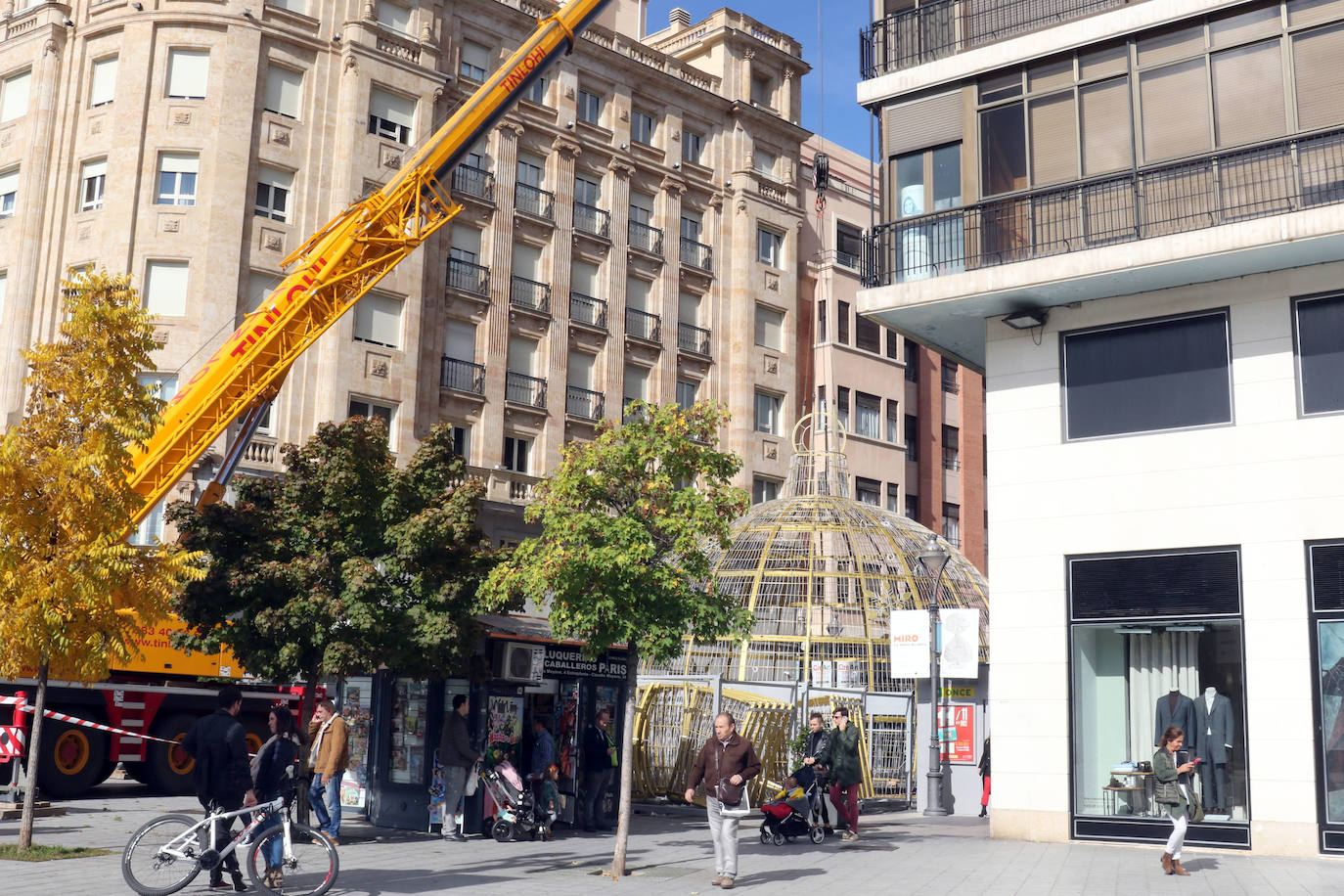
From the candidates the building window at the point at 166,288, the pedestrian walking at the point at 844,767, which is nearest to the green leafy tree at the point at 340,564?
A: the pedestrian walking at the point at 844,767

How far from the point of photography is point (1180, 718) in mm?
16234

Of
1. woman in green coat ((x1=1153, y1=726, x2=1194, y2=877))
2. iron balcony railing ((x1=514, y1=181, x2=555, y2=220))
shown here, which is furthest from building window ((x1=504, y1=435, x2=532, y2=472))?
woman in green coat ((x1=1153, y1=726, x2=1194, y2=877))

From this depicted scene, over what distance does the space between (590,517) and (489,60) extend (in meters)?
30.4

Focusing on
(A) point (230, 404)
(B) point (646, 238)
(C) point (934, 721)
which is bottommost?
(C) point (934, 721)

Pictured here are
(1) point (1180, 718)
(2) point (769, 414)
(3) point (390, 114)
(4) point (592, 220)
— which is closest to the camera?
(1) point (1180, 718)

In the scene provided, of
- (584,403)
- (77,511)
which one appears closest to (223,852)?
(77,511)

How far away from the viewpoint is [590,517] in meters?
14.1

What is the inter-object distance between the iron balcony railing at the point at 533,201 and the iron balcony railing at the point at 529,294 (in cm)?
214

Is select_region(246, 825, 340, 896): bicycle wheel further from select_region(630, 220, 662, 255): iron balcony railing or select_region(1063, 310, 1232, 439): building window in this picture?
select_region(630, 220, 662, 255): iron balcony railing

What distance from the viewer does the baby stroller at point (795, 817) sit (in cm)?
1723

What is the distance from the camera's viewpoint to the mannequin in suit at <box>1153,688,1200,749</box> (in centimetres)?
1611

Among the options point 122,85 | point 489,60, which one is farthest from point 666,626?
point 489,60

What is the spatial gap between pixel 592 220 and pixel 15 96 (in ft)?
56.6

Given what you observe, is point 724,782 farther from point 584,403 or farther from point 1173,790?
point 584,403
